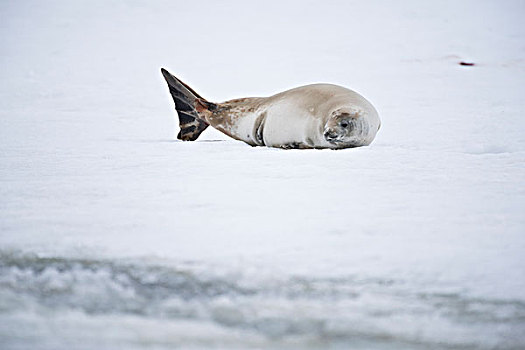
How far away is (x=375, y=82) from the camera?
6.77 metres

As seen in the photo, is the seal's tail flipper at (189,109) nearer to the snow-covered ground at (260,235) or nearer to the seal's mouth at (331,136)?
the snow-covered ground at (260,235)

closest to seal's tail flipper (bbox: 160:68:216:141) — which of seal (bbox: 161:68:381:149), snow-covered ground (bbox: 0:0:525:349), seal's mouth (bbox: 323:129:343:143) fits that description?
seal (bbox: 161:68:381:149)

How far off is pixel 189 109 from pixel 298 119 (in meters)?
1.03

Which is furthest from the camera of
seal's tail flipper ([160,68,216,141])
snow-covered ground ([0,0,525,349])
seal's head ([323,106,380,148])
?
seal's tail flipper ([160,68,216,141])

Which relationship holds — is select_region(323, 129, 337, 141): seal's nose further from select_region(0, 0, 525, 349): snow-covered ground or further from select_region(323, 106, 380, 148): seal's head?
select_region(0, 0, 525, 349): snow-covered ground

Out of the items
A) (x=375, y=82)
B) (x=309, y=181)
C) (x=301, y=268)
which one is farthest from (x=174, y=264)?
(x=375, y=82)

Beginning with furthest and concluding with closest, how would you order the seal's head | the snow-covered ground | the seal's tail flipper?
the seal's tail flipper < the seal's head < the snow-covered ground

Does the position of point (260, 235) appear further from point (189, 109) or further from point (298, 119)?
point (189, 109)

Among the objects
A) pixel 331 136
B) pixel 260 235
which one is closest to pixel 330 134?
pixel 331 136

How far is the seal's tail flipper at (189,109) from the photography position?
412 centimetres

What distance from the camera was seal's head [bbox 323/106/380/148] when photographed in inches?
126

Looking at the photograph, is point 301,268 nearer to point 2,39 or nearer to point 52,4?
point 2,39

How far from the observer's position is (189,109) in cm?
419

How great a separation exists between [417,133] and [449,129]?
9.5 inches
